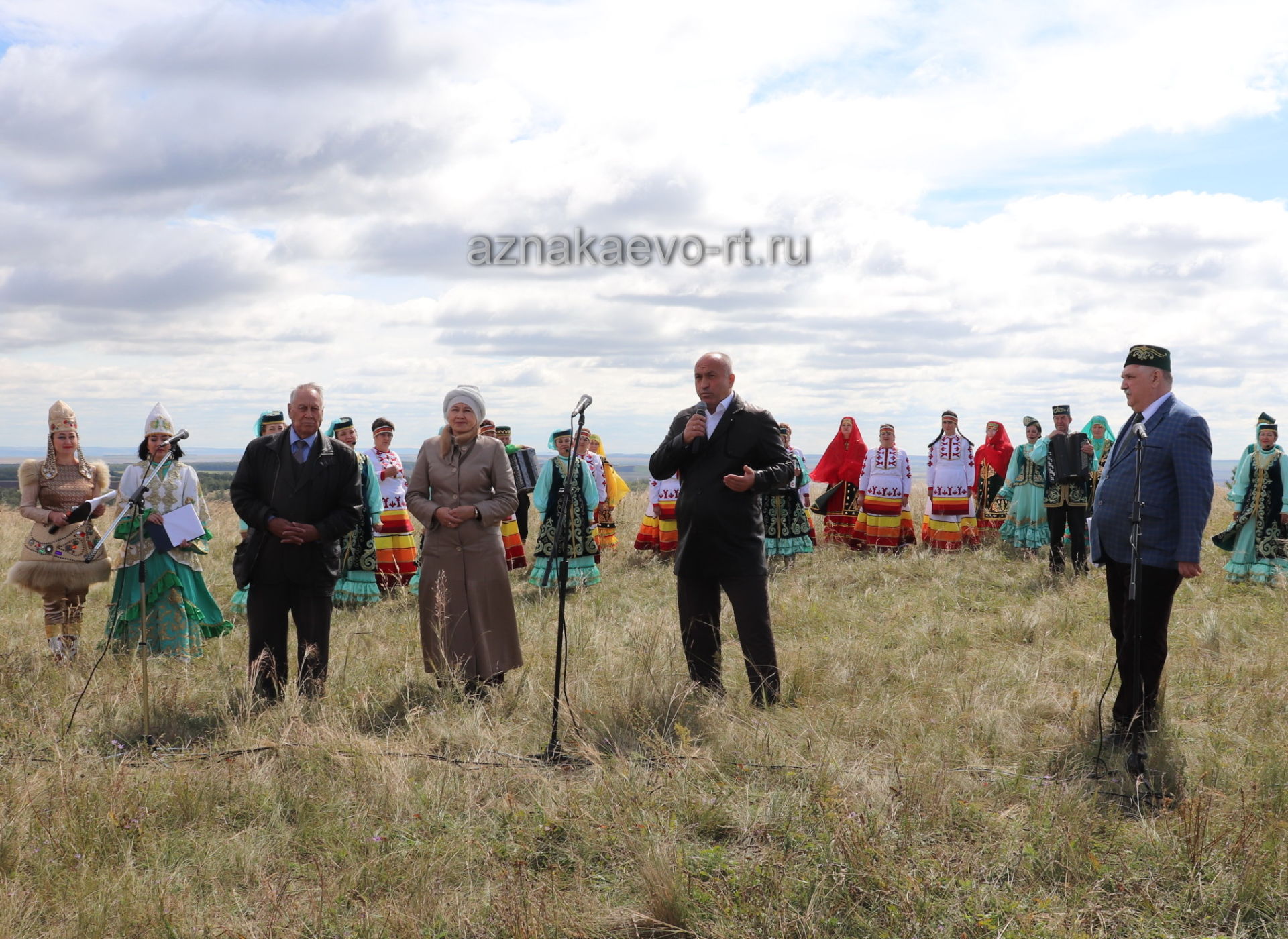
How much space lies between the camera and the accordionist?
10.7 m

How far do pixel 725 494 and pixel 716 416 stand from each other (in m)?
0.46

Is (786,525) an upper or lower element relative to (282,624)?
upper

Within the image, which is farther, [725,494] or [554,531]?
[554,531]

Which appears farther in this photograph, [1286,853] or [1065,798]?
[1065,798]

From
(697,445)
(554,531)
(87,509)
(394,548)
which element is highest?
(697,445)

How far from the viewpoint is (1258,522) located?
10445 millimetres

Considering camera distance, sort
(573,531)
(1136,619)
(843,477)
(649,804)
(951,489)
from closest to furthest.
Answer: (649,804), (1136,619), (573,531), (951,489), (843,477)

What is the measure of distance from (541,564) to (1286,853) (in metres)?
8.01

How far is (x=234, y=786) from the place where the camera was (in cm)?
430

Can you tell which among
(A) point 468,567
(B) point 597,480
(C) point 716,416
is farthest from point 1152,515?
(B) point 597,480

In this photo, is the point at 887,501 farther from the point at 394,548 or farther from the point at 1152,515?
the point at 1152,515

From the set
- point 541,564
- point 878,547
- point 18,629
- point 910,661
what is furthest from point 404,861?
point 878,547

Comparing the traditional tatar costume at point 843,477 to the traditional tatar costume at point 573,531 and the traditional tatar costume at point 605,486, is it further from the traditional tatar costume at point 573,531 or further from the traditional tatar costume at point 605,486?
the traditional tatar costume at point 573,531

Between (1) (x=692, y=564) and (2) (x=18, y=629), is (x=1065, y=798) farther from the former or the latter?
(2) (x=18, y=629)
